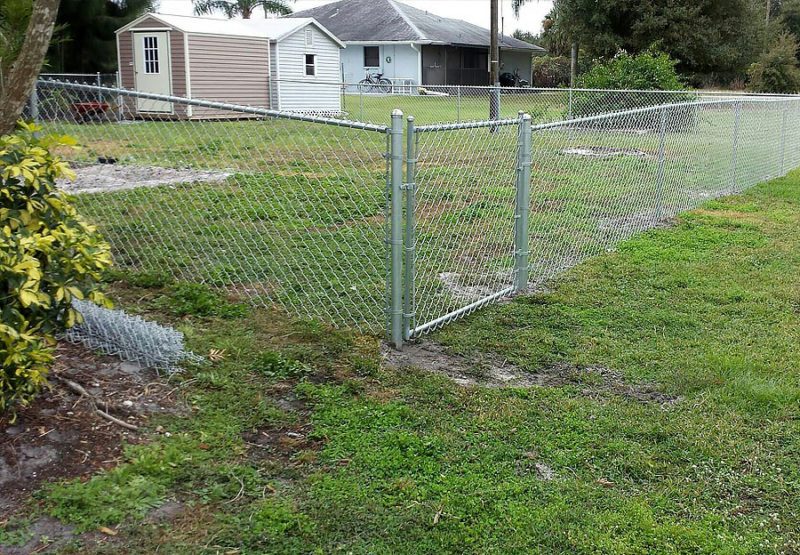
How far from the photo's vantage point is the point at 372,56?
141 feet

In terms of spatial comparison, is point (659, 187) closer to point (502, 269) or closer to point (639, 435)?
point (502, 269)

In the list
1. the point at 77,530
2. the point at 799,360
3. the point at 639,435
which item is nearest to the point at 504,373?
the point at 639,435

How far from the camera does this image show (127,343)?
452 centimetres

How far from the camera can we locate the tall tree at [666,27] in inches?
1236

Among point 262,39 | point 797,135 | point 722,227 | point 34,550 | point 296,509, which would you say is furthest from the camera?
point 262,39

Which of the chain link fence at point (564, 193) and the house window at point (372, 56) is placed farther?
the house window at point (372, 56)

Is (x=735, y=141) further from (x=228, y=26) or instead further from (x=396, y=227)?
(x=228, y=26)

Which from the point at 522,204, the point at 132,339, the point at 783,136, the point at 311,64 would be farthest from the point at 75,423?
the point at 311,64

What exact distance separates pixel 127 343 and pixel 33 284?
4.26 ft

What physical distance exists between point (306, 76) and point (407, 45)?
1644cm

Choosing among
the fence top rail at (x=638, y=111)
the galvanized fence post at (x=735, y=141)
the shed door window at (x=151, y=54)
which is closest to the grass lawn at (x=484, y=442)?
the fence top rail at (x=638, y=111)

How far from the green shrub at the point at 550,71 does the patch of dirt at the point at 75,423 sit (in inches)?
1741

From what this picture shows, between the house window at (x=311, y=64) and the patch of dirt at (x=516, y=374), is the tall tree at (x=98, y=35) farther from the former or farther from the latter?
the patch of dirt at (x=516, y=374)

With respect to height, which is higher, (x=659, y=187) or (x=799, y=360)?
(x=659, y=187)
